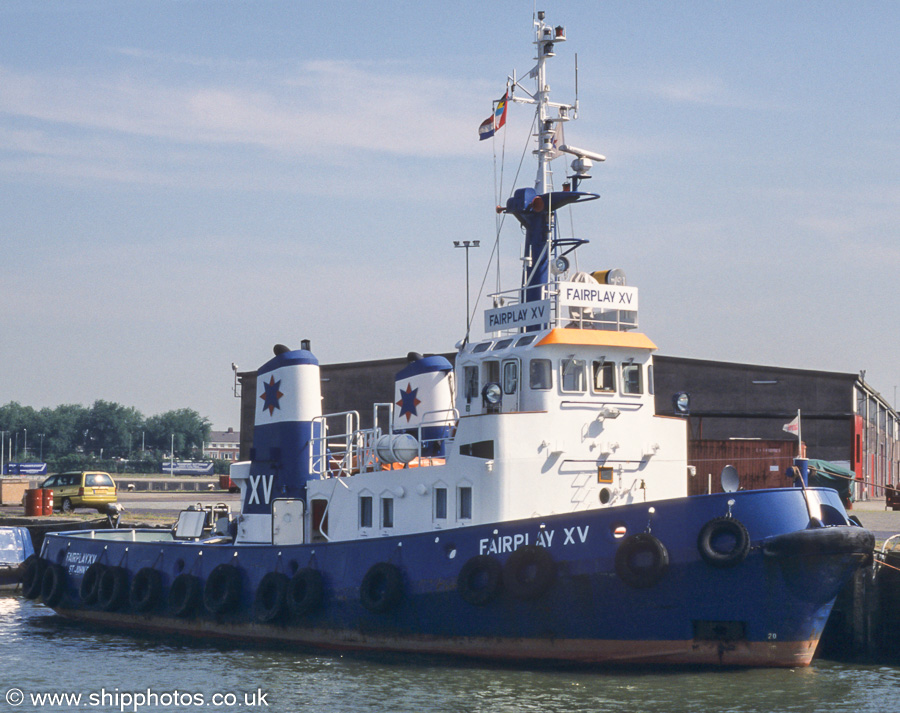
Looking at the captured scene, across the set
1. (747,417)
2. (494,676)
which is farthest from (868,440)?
(494,676)

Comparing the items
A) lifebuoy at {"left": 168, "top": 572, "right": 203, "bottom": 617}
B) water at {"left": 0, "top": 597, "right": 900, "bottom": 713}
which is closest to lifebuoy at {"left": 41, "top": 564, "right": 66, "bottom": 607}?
lifebuoy at {"left": 168, "top": 572, "right": 203, "bottom": 617}

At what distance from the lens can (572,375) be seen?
17625 mm

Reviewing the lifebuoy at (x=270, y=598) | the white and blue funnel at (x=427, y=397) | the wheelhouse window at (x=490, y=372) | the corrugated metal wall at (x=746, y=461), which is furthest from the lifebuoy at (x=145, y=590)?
the corrugated metal wall at (x=746, y=461)

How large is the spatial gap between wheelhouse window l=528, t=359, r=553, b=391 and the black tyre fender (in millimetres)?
10105

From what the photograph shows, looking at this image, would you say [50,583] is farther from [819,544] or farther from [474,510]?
[819,544]

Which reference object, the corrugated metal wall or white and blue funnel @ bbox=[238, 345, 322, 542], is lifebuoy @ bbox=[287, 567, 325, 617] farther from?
the corrugated metal wall

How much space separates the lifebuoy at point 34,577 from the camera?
2370cm

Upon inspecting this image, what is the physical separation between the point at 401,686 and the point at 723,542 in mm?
4817

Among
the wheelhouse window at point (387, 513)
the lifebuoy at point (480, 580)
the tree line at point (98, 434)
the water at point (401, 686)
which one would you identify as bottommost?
the water at point (401, 686)

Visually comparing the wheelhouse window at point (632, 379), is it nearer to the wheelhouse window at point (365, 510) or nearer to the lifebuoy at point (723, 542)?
the lifebuoy at point (723, 542)

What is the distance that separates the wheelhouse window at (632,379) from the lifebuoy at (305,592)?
232 inches

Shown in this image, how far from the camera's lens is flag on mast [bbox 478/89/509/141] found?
1930cm

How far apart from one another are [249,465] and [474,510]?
20.0ft

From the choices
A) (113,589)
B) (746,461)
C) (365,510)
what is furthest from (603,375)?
(746,461)
